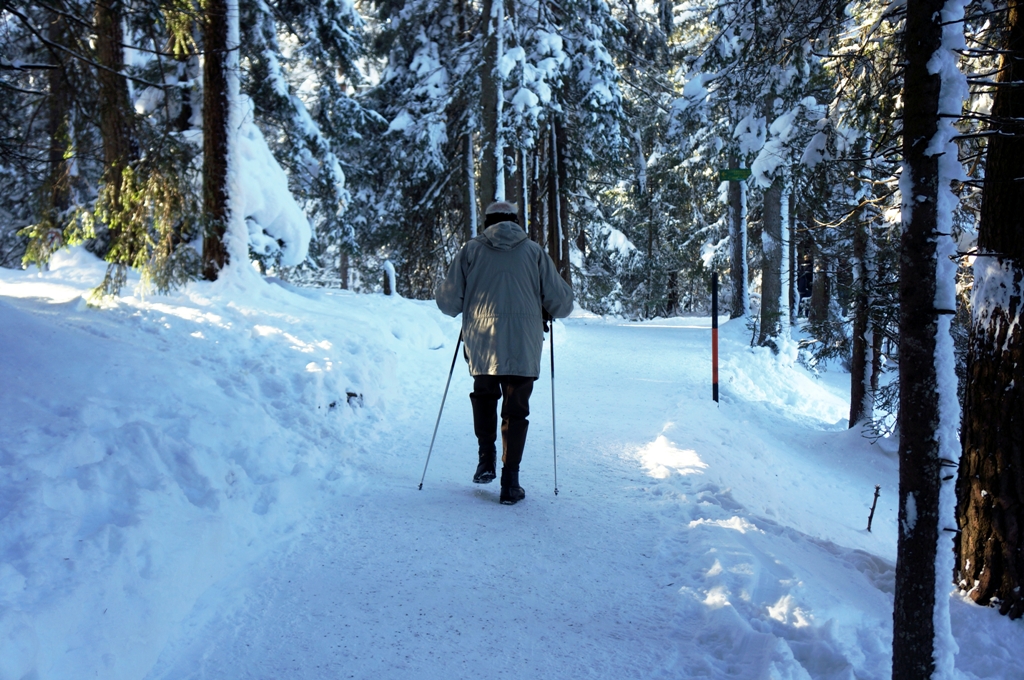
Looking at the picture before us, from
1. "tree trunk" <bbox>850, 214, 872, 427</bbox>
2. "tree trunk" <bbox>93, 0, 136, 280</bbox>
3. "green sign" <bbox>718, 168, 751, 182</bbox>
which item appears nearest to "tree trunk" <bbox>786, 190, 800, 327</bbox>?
"tree trunk" <bbox>850, 214, 872, 427</bbox>

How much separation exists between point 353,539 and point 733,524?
244cm

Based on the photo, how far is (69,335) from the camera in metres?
5.54

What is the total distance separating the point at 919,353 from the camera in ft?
9.32

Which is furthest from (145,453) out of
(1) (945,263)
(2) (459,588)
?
(1) (945,263)

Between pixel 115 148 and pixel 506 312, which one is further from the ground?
pixel 115 148

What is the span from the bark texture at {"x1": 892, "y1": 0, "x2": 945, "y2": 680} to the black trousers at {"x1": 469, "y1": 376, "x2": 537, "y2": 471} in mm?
2496

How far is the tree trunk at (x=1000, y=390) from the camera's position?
12.6 ft

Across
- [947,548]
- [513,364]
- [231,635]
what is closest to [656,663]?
[947,548]

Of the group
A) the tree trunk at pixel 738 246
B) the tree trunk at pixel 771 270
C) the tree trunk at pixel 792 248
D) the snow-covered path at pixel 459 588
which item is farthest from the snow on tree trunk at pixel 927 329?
the tree trunk at pixel 738 246

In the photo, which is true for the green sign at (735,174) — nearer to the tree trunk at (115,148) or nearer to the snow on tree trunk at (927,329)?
the snow on tree trunk at (927,329)

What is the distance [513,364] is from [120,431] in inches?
98.8

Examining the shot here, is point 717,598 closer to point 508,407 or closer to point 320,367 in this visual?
point 508,407

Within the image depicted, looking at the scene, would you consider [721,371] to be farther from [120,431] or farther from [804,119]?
[120,431]

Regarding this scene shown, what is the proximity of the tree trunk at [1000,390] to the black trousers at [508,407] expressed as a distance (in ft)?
8.86
